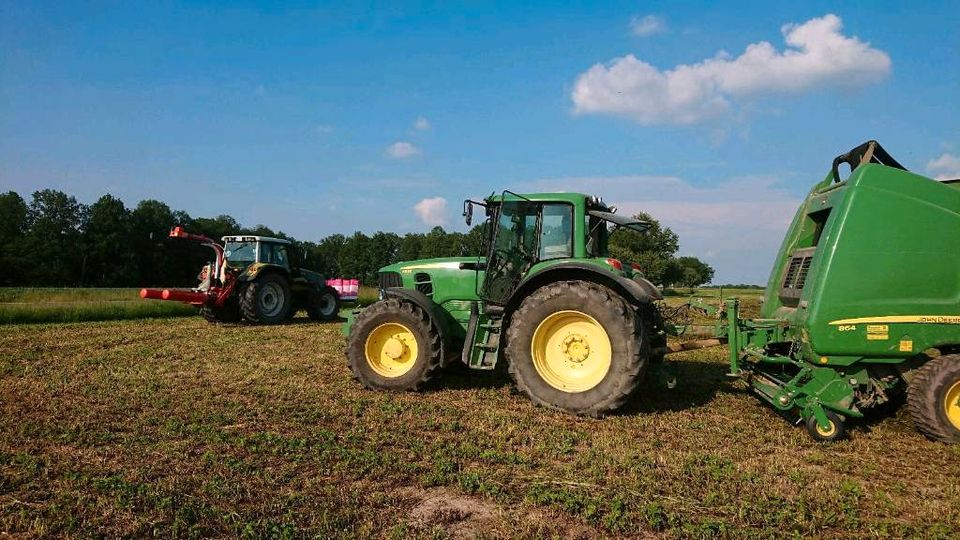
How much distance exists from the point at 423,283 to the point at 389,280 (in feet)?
2.17

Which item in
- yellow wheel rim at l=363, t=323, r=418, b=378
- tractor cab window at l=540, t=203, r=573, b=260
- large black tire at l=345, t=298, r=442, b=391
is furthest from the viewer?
yellow wheel rim at l=363, t=323, r=418, b=378

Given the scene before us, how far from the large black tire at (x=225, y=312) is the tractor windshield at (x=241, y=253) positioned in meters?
1.25

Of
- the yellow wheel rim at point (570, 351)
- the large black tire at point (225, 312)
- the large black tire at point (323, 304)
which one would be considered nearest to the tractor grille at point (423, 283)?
the yellow wheel rim at point (570, 351)

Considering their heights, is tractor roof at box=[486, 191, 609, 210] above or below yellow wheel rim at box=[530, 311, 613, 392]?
above

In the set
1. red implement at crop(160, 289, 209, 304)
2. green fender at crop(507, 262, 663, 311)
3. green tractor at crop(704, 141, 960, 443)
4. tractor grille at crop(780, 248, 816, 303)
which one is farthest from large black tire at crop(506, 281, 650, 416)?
red implement at crop(160, 289, 209, 304)

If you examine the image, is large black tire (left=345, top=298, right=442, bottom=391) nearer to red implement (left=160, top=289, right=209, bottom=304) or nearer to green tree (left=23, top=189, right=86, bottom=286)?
red implement (left=160, top=289, right=209, bottom=304)

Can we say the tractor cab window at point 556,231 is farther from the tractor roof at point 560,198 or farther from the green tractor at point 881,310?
the green tractor at point 881,310

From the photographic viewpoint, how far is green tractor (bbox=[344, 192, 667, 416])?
229 inches

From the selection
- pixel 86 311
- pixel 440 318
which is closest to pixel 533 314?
pixel 440 318

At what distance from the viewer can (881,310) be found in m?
5.15

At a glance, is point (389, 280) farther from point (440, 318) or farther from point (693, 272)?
point (693, 272)

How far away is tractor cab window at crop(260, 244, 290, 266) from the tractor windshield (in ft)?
0.77

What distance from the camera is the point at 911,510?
3.61 m

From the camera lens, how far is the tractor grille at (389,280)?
7787 millimetres
